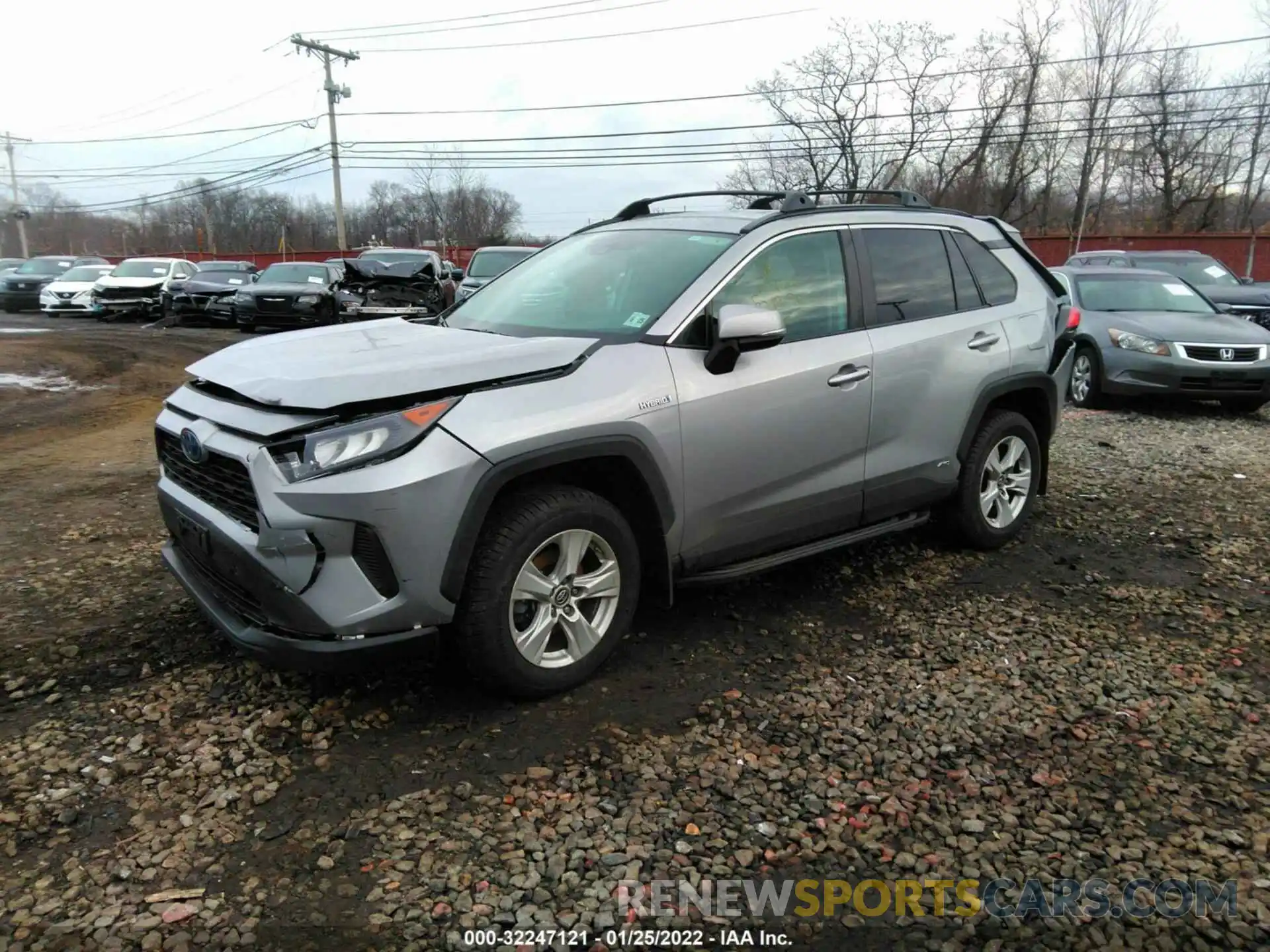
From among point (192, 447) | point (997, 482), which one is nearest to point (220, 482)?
point (192, 447)

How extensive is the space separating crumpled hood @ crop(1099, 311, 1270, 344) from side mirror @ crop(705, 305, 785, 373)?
309 inches

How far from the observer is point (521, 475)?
3123 mm

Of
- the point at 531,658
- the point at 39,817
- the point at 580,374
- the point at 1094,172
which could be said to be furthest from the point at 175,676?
the point at 1094,172

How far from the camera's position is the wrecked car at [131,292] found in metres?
20.8

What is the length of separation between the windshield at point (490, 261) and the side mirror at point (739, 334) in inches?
507

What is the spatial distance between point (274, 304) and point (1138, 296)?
13527mm

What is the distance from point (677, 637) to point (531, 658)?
3.03 ft

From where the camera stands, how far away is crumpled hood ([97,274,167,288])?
68.3 ft

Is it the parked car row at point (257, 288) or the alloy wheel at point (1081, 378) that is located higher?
the parked car row at point (257, 288)

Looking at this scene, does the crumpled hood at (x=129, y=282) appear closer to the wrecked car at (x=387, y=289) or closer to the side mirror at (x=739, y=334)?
the wrecked car at (x=387, y=289)

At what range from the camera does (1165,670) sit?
3688mm

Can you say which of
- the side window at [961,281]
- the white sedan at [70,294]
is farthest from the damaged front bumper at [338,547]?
the white sedan at [70,294]

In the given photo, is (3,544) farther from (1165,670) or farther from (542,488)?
(1165,670)

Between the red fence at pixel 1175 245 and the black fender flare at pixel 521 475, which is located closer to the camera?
the black fender flare at pixel 521 475
